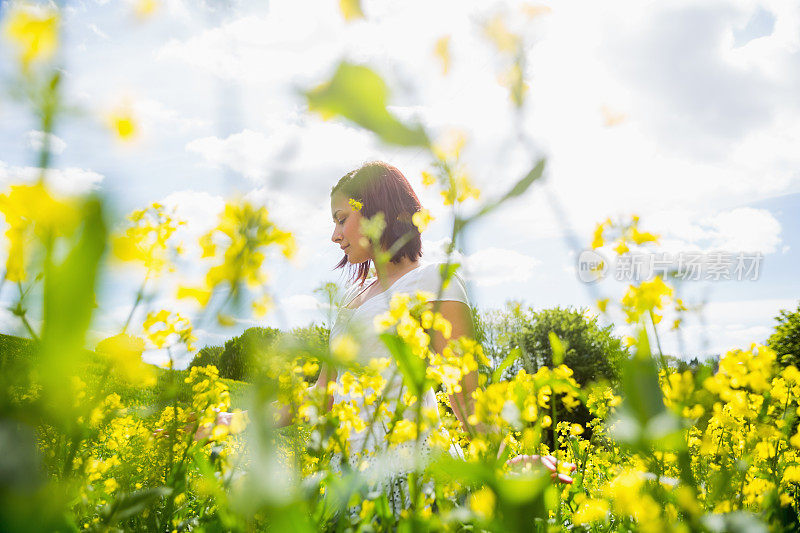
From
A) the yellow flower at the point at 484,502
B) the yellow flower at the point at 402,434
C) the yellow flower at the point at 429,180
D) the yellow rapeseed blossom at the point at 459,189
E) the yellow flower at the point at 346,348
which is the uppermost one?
the yellow flower at the point at 429,180

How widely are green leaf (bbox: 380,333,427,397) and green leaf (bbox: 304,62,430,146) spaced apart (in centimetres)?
32

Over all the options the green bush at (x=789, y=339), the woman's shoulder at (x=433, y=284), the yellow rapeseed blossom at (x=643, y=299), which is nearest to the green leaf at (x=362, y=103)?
the yellow rapeseed blossom at (x=643, y=299)

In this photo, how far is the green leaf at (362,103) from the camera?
17 centimetres

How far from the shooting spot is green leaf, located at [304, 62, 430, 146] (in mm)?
170

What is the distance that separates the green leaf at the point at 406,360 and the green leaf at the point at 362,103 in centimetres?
32

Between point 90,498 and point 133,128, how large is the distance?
134 cm

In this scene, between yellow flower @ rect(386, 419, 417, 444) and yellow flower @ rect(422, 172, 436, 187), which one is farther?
yellow flower @ rect(386, 419, 417, 444)

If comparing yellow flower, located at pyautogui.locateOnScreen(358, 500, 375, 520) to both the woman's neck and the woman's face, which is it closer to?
the woman's face

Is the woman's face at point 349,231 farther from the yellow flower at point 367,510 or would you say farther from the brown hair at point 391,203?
the yellow flower at point 367,510

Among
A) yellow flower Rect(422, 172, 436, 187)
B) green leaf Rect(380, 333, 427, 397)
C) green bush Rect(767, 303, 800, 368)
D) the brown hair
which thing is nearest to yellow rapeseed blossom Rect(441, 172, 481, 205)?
yellow flower Rect(422, 172, 436, 187)

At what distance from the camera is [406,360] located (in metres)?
0.51

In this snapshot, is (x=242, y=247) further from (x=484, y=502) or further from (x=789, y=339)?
(x=789, y=339)

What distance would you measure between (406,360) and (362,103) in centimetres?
38

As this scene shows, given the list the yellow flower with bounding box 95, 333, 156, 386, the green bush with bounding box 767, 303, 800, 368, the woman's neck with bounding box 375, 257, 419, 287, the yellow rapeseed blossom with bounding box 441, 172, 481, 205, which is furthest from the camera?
the green bush with bounding box 767, 303, 800, 368
